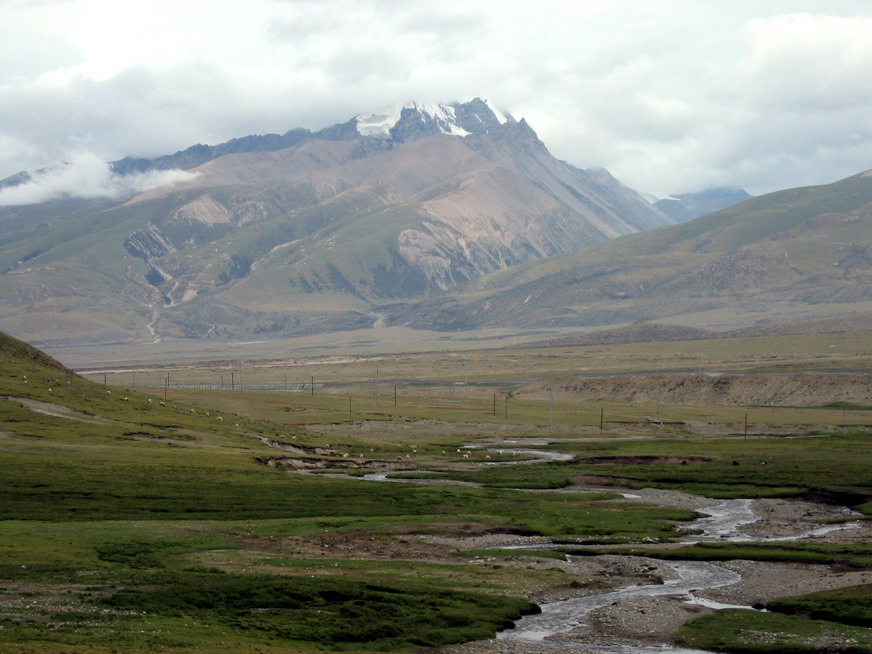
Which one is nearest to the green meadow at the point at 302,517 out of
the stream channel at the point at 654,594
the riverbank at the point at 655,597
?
the stream channel at the point at 654,594

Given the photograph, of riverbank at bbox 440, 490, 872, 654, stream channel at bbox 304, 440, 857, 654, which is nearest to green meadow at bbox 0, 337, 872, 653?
stream channel at bbox 304, 440, 857, 654

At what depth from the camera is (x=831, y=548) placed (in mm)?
75938

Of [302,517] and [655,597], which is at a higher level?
[302,517]

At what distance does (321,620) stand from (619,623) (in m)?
15.4

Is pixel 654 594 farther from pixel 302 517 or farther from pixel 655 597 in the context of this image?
pixel 302 517

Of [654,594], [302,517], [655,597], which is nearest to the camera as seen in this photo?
[655,597]

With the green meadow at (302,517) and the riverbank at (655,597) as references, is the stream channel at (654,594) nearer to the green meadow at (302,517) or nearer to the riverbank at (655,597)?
the riverbank at (655,597)

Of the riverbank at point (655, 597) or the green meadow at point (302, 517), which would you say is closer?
the green meadow at point (302, 517)

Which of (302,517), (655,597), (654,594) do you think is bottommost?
(654,594)

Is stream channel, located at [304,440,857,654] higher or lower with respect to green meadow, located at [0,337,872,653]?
lower

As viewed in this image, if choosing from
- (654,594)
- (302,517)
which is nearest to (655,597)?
(654,594)

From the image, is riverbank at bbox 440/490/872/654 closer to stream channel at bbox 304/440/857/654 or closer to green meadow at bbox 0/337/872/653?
stream channel at bbox 304/440/857/654

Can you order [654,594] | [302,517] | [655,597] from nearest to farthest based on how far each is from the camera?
[655,597] → [654,594] → [302,517]

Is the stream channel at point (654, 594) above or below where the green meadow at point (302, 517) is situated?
below
